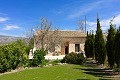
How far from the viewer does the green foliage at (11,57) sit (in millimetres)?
21750

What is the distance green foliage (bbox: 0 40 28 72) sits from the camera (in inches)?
856

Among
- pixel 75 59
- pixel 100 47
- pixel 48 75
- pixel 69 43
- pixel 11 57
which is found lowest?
pixel 48 75

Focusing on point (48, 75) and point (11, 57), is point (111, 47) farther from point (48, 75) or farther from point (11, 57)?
point (11, 57)

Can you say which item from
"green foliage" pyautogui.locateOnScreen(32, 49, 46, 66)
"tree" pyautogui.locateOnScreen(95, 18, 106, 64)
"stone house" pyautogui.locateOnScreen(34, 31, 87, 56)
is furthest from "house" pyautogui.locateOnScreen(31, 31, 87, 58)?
"green foliage" pyautogui.locateOnScreen(32, 49, 46, 66)

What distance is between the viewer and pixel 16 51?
76.5ft

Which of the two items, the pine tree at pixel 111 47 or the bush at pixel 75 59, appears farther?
the bush at pixel 75 59

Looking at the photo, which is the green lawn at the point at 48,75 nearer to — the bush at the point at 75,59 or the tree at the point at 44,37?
the bush at the point at 75,59

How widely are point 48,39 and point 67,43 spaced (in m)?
8.27

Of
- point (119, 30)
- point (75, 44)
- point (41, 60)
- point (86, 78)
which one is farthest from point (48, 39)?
point (86, 78)

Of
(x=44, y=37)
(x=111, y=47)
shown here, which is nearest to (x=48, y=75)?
(x=111, y=47)

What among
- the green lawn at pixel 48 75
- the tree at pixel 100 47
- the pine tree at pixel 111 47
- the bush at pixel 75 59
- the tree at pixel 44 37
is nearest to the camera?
the green lawn at pixel 48 75

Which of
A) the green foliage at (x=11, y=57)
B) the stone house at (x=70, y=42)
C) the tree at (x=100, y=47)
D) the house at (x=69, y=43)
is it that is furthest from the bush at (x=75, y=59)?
the stone house at (x=70, y=42)

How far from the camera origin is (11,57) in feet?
73.2

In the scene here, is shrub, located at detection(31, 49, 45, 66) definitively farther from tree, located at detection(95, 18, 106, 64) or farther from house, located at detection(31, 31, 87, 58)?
house, located at detection(31, 31, 87, 58)
